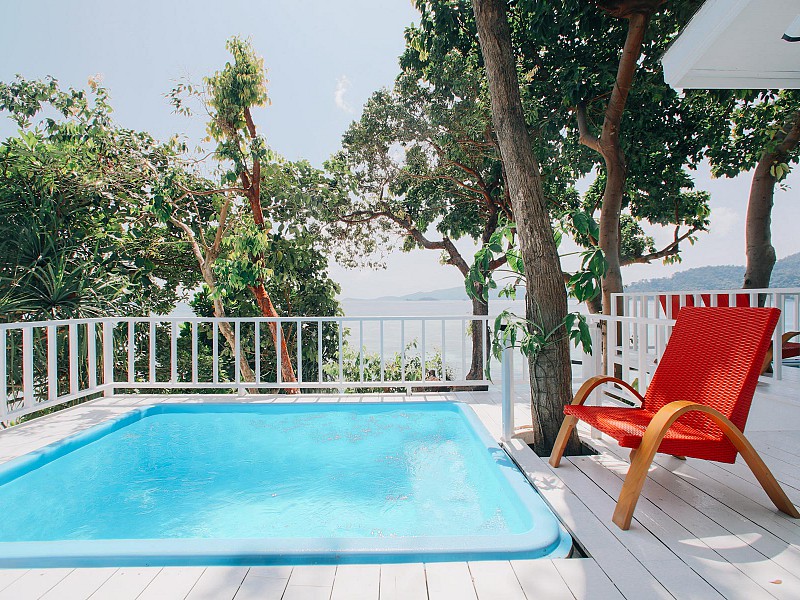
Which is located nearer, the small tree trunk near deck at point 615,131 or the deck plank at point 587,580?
the deck plank at point 587,580

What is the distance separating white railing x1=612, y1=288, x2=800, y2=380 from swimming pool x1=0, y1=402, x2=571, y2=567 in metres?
2.61

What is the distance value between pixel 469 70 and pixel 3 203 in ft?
22.5

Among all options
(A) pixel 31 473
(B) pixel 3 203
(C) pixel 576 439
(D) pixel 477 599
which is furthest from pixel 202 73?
(D) pixel 477 599

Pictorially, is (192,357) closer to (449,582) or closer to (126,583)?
(126,583)

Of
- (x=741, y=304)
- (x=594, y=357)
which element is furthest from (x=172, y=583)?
(x=741, y=304)

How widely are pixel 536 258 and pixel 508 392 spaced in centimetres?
98

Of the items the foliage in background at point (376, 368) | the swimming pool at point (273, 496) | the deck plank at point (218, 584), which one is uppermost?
the deck plank at point (218, 584)

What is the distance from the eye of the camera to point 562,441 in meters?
2.97

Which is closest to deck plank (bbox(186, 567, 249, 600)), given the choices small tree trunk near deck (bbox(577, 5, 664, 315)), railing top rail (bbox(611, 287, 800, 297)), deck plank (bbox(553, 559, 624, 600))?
deck plank (bbox(553, 559, 624, 600))

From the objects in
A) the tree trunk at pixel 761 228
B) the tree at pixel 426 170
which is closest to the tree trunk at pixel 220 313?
the tree at pixel 426 170

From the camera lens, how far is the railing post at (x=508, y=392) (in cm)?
342

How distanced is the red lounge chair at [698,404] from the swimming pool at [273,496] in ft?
1.65

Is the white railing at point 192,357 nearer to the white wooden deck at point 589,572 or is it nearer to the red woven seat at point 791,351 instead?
the white wooden deck at point 589,572

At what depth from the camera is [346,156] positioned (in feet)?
34.4
